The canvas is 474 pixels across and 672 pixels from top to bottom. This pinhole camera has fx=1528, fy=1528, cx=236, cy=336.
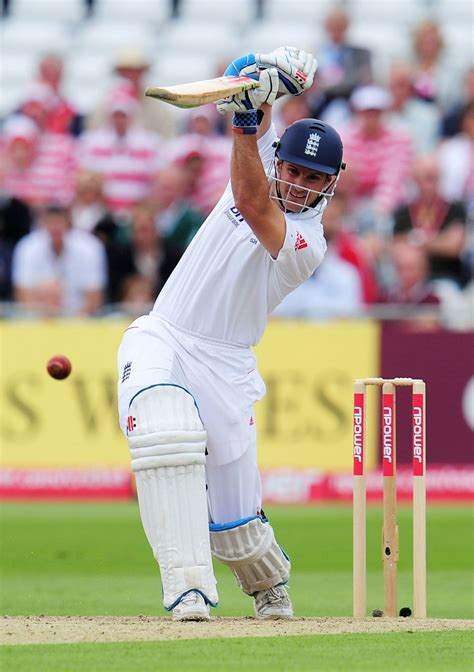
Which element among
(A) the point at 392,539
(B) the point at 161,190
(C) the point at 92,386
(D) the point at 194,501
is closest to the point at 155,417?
(D) the point at 194,501

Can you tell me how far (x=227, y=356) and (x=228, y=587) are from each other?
275cm

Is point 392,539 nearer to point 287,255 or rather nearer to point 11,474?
point 287,255

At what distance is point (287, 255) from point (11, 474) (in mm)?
7385

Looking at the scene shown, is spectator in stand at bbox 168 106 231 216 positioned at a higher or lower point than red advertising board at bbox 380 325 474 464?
higher

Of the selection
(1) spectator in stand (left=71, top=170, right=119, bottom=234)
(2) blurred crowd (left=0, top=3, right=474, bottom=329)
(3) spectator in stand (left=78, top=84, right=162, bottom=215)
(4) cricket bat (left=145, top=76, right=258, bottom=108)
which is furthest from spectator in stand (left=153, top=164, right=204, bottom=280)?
(4) cricket bat (left=145, top=76, right=258, bottom=108)

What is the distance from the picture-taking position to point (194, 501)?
647 cm

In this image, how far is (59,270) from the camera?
45.0 feet

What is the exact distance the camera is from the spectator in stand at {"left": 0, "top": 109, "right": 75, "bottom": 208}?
14.7 meters

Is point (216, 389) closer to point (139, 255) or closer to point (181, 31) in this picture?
point (139, 255)

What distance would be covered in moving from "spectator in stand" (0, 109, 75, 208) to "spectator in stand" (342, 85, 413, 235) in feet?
8.98

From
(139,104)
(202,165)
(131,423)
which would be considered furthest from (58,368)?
(139,104)

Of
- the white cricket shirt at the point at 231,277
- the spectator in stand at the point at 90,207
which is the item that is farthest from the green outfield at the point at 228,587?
A: the spectator in stand at the point at 90,207

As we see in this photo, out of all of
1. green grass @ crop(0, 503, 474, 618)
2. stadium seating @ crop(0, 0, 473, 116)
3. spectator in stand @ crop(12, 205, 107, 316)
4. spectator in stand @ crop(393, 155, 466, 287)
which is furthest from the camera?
stadium seating @ crop(0, 0, 473, 116)

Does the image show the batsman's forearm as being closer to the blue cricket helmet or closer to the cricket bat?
the cricket bat
